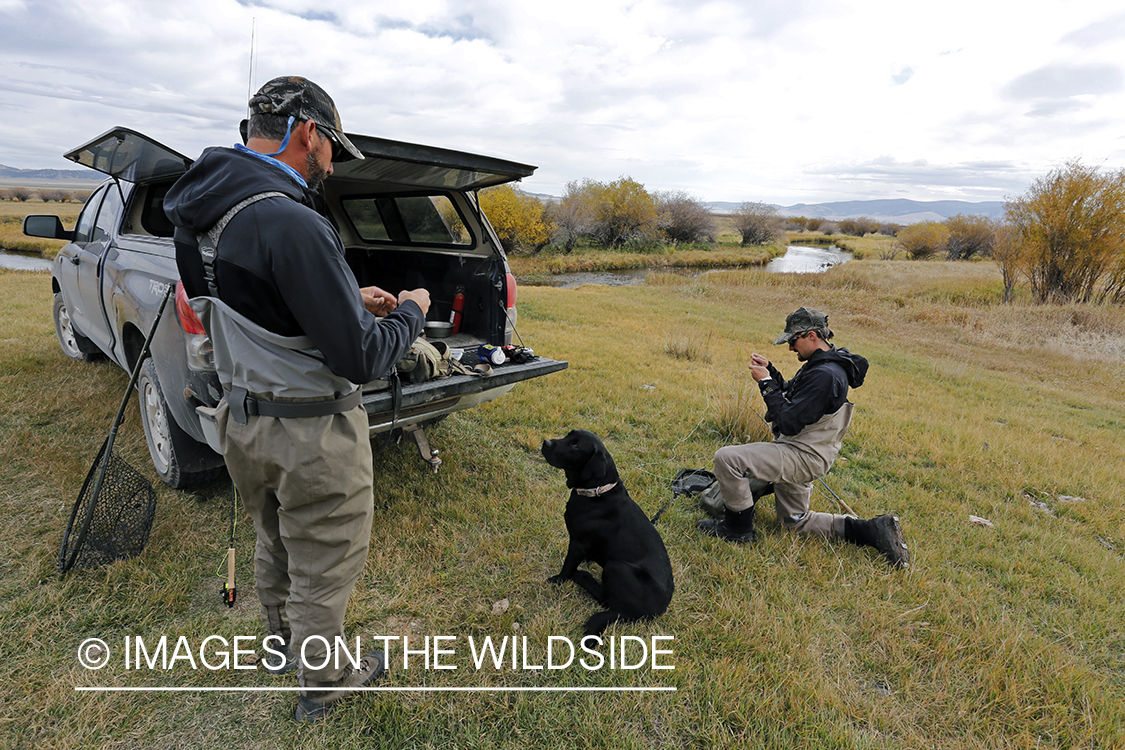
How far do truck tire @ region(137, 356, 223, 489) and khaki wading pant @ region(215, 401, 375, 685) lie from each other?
58.8 inches

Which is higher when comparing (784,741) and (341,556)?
(341,556)

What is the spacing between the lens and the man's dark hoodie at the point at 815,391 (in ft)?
9.79

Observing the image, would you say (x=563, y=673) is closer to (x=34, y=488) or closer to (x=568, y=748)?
(x=568, y=748)

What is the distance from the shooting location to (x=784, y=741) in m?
1.99

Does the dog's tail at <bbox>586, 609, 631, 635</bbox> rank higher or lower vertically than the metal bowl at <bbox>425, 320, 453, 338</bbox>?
lower

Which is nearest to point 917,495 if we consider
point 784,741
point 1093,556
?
point 1093,556

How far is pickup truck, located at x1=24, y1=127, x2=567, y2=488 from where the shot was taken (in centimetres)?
282

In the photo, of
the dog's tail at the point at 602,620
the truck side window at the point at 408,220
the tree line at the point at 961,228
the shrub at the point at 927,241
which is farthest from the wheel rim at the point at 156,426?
the shrub at the point at 927,241

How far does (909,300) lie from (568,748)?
2030 cm

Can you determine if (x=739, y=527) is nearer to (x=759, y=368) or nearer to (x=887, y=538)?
(x=887, y=538)

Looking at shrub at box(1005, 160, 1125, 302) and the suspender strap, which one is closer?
the suspender strap

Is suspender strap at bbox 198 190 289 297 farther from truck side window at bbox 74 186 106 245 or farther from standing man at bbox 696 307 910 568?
truck side window at bbox 74 186 106 245

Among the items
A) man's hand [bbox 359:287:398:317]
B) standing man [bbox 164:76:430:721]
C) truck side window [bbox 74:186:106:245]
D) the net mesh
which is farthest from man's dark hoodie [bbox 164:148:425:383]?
truck side window [bbox 74:186:106:245]

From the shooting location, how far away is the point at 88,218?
4.50m
